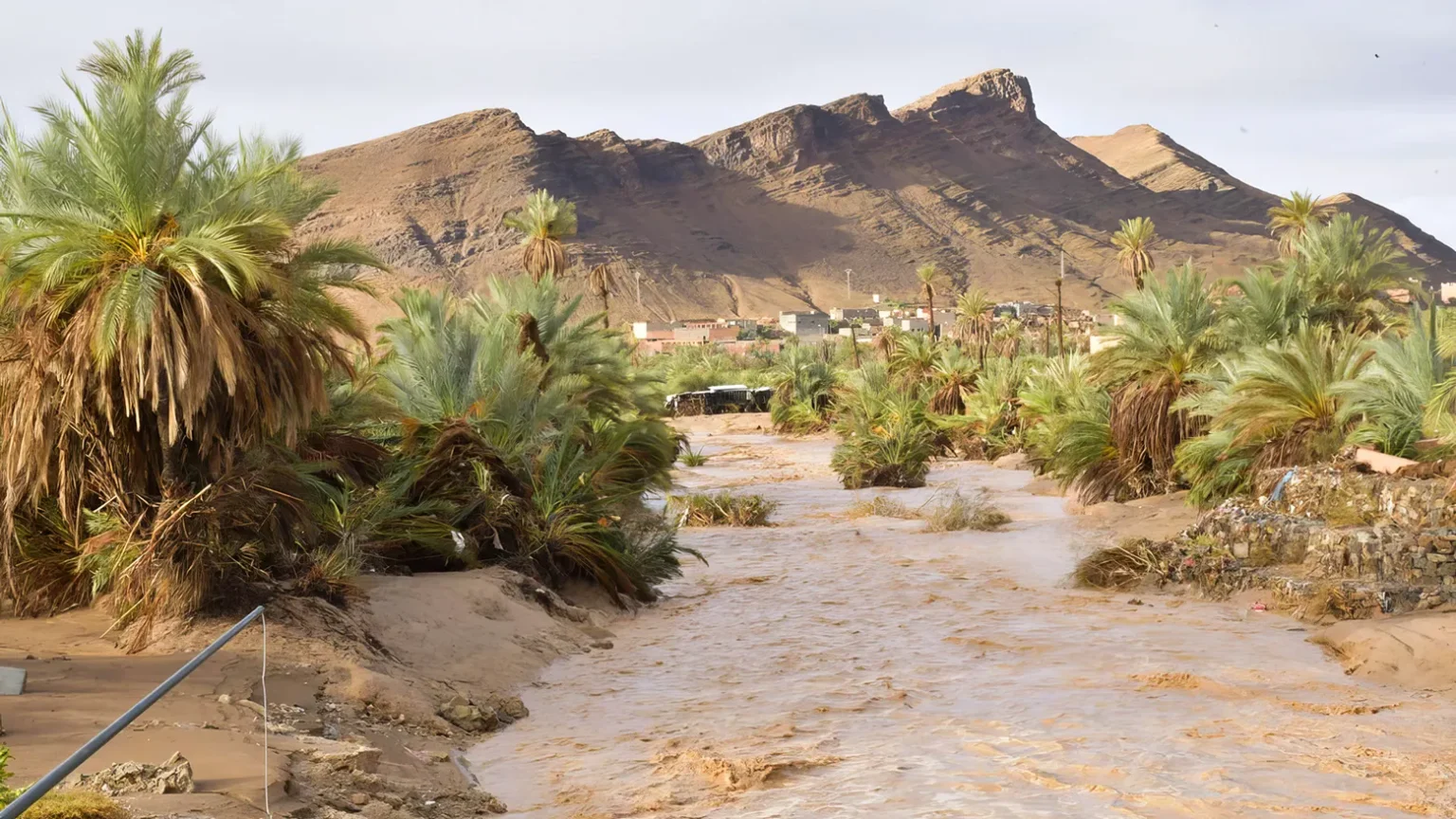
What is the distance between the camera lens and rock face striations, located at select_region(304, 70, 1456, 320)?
114m

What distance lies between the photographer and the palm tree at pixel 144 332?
7.97 metres

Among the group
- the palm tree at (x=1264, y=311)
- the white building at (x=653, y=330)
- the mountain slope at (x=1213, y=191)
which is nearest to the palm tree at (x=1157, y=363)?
the palm tree at (x=1264, y=311)

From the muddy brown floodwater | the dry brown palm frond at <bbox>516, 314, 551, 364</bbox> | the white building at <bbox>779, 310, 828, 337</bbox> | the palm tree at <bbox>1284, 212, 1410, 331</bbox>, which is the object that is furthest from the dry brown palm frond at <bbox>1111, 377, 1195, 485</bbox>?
the white building at <bbox>779, 310, 828, 337</bbox>

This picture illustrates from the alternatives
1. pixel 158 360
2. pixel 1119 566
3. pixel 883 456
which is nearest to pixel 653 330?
pixel 883 456

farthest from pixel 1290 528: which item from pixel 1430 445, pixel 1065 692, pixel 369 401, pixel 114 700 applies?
pixel 114 700

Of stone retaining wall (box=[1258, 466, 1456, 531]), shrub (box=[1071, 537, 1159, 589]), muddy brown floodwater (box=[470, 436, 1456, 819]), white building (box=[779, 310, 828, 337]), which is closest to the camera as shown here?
muddy brown floodwater (box=[470, 436, 1456, 819])

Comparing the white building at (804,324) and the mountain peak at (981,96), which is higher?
the mountain peak at (981,96)

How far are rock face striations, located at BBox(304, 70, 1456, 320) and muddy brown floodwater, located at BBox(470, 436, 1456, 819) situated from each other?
89.7 m

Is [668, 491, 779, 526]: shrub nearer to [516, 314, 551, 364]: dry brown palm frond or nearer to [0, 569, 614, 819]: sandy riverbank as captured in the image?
[516, 314, 551, 364]: dry brown palm frond

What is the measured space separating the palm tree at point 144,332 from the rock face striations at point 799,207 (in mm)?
91571

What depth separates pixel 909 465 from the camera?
25.5 metres

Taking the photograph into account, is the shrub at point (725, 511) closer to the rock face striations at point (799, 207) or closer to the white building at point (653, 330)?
the white building at point (653, 330)

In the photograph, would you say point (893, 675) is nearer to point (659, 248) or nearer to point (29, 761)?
point (29, 761)

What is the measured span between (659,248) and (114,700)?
385ft
